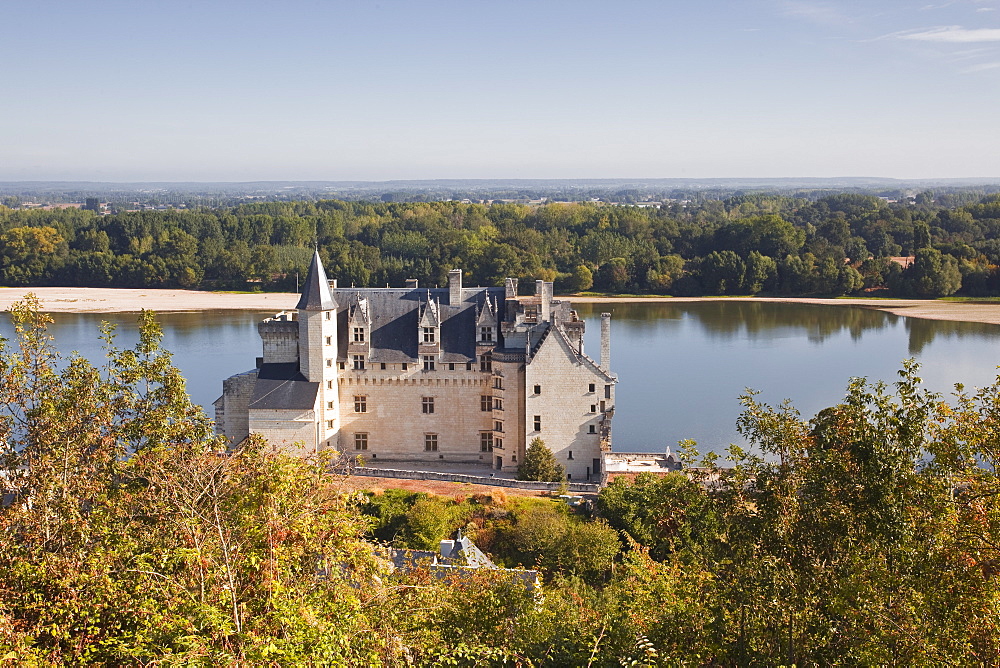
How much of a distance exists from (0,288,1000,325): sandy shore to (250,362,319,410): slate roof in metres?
47.0

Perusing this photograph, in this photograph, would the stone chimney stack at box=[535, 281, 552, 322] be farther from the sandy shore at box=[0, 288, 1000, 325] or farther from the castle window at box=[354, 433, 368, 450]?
the sandy shore at box=[0, 288, 1000, 325]

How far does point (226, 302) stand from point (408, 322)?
52.9 m

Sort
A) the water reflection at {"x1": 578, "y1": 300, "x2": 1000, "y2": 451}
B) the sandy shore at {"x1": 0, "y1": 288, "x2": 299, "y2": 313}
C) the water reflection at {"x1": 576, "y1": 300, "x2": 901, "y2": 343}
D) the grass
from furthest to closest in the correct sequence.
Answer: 1. the grass
2. the sandy shore at {"x1": 0, "y1": 288, "x2": 299, "y2": 313}
3. the water reflection at {"x1": 576, "y1": 300, "x2": 901, "y2": 343}
4. the water reflection at {"x1": 578, "y1": 300, "x2": 1000, "y2": 451}

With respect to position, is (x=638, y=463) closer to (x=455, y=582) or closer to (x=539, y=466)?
(x=539, y=466)

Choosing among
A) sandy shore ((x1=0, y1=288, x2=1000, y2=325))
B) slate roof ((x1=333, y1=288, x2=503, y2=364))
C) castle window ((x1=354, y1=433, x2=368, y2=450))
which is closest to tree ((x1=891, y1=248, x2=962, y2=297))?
sandy shore ((x1=0, y1=288, x2=1000, y2=325))

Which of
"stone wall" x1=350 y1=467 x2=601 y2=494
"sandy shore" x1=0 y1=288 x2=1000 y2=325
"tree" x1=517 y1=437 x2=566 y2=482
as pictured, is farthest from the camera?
"sandy shore" x1=0 y1=288 x2=1000 y2=325

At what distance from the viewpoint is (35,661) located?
886cm

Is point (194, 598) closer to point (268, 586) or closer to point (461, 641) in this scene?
point (268, 586)

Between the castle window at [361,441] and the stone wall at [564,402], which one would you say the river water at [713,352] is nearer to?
the stone wall at [564,402]

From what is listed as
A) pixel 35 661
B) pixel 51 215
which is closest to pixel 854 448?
pixel 35 661

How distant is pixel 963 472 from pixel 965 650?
92.2 inches

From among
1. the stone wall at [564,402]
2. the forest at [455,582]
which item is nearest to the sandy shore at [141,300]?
the stone wall at [564,402]

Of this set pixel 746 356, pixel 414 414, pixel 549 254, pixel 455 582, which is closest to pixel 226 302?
pixel 549 254

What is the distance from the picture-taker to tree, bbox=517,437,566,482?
29891 mm
